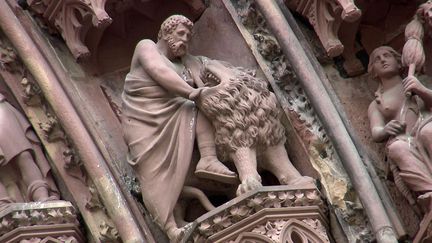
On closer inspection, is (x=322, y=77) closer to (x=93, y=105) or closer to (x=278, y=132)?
(x=278, y=132)

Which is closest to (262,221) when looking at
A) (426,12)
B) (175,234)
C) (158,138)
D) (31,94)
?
(175,234)

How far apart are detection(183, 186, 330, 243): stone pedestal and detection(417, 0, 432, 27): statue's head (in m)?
1.12

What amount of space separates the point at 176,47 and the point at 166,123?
0.46 m

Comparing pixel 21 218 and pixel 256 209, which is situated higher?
pixel 21 218

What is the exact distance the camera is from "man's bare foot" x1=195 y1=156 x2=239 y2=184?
9703 millimetres

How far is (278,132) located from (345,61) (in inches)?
26.7

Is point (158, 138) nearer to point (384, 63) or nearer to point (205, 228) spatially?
point (205, 228)

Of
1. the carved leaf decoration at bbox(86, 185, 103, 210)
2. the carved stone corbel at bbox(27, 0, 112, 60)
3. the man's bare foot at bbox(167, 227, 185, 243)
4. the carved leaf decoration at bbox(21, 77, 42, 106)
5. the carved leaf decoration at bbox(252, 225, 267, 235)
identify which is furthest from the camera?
the carved leaf decoration at bbox(21, 77, 42, 106)

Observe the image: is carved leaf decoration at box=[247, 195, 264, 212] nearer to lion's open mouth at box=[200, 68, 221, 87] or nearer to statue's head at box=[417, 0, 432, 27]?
lion's open mouth at box=[200, 68, 221, 87]

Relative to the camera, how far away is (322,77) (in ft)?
33.4

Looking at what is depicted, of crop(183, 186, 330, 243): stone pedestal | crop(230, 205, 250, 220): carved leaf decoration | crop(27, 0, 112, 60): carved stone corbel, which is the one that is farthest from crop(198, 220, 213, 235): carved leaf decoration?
crop(27, 0, 112, 60): carved stone corbel

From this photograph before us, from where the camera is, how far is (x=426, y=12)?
9.91 m

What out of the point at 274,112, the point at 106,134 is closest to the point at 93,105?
the point at 106,134

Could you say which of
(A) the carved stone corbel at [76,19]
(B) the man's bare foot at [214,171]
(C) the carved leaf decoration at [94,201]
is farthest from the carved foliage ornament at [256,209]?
(A) the carved stone corbel at [76,19]
